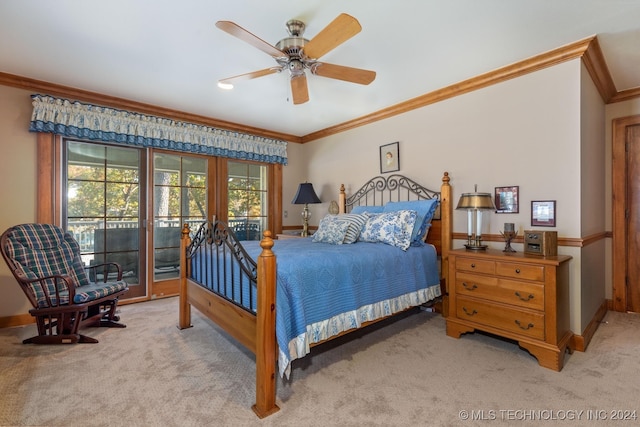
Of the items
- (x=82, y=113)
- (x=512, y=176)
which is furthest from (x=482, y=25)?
(x=82, y=113)

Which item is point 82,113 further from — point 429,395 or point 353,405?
point 429,395

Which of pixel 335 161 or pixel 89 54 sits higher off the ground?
pixel 89 54

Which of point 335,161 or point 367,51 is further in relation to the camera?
point 335,161

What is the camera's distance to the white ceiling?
6.63 feet

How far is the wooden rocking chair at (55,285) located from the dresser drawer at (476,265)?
10.4 feet

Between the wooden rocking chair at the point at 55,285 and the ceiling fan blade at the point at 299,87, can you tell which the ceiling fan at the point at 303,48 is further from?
the wooden rocking chair at the point at 55,285

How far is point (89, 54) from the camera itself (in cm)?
262

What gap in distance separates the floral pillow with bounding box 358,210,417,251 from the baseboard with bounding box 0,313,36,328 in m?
3.47

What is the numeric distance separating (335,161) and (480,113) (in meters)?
2.23

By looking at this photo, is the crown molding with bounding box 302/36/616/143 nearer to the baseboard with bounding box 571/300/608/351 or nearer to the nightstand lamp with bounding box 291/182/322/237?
the nightstand lamp with bounding box 291/182/322/237

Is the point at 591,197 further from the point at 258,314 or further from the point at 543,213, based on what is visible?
the point at 258,314

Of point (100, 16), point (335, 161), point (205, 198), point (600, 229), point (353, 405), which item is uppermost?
point (100, 16)

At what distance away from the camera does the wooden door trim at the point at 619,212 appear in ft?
11.0

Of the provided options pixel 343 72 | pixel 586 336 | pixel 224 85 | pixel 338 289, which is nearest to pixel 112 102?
pixel 224 85
